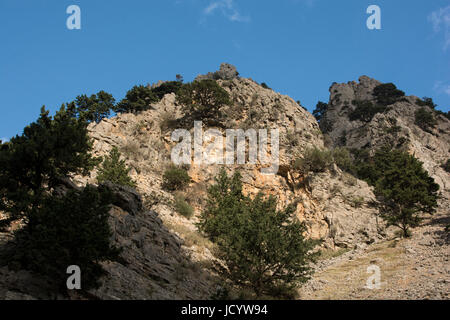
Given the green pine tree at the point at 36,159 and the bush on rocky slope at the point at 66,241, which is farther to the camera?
the green pine tree at the point at 36,159

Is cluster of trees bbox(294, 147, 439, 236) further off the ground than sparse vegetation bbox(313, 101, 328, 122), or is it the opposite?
sparse vegetation bbox(313, 101, 328, 122)

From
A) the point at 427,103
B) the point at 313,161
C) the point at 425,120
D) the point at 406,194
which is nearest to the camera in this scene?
the point at 406,194

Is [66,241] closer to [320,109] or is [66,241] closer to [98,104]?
[98,104]

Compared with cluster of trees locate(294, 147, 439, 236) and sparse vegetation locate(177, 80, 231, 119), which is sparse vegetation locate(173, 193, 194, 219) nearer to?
cluster of trees locate(294, 147, 439, 236)

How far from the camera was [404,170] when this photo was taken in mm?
31891

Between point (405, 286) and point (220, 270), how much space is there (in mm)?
9730

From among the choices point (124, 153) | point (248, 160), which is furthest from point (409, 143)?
point (124, 153)

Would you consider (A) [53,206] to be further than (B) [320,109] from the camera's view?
No

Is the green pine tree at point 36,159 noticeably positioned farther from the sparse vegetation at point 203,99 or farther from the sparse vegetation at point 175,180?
the sparse vegetation at point 203,99

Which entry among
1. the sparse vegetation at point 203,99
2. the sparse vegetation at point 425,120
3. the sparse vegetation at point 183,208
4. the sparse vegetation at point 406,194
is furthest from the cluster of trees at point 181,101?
the sparse vegetation at point 425,120

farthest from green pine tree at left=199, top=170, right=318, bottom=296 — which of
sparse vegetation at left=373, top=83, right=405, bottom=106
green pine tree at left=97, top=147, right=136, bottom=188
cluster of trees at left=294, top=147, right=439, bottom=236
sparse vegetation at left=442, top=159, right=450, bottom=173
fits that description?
sparse vegetation at left=373, top=83, right=405, bottom=106

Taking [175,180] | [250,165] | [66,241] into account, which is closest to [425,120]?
[250,165]

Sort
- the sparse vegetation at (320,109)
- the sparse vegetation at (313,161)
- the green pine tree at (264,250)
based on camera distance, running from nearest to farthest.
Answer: the green pine tree at (264,250) → the sparse vegetation at (313,161) → the sparse vegetation at (320,109)
